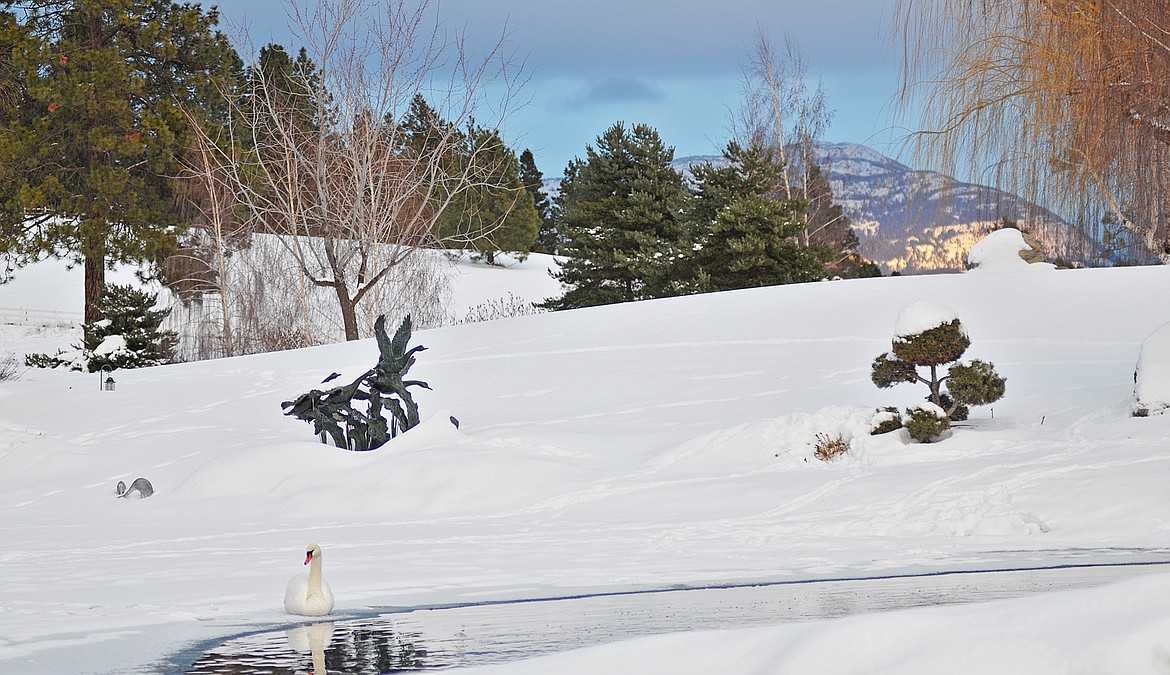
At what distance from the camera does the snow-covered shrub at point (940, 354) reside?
10359 millimetres

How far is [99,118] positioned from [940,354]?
2169cm

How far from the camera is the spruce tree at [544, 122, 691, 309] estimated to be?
29875 mm

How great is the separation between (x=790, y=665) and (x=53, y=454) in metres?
12.1

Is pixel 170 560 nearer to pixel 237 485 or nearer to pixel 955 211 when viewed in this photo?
pixel 237 485

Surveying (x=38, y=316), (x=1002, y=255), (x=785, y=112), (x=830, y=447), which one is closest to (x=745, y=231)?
(x=1002, y=255)

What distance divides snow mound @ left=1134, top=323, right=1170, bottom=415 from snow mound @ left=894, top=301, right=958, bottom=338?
1620mm

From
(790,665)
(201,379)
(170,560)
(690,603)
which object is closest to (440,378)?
(201,379)

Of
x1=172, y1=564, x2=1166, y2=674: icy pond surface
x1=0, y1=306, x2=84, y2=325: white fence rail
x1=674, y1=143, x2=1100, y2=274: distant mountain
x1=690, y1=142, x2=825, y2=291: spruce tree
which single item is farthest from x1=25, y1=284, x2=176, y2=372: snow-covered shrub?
x1=172, y1=564, x2=1166, y2=674: icy pond surface

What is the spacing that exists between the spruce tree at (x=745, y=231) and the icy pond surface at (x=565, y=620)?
1966 cm

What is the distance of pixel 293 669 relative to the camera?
4.64m

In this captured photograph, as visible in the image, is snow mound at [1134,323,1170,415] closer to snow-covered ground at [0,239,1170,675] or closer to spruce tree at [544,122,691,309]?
snow-covered ground at [0,239,1170,675]

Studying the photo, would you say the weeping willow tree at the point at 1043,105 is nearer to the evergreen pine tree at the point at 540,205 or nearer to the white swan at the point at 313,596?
the white swan at the point at 313,596

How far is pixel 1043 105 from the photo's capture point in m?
8.14

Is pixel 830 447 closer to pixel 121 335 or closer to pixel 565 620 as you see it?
pixel 565 620
